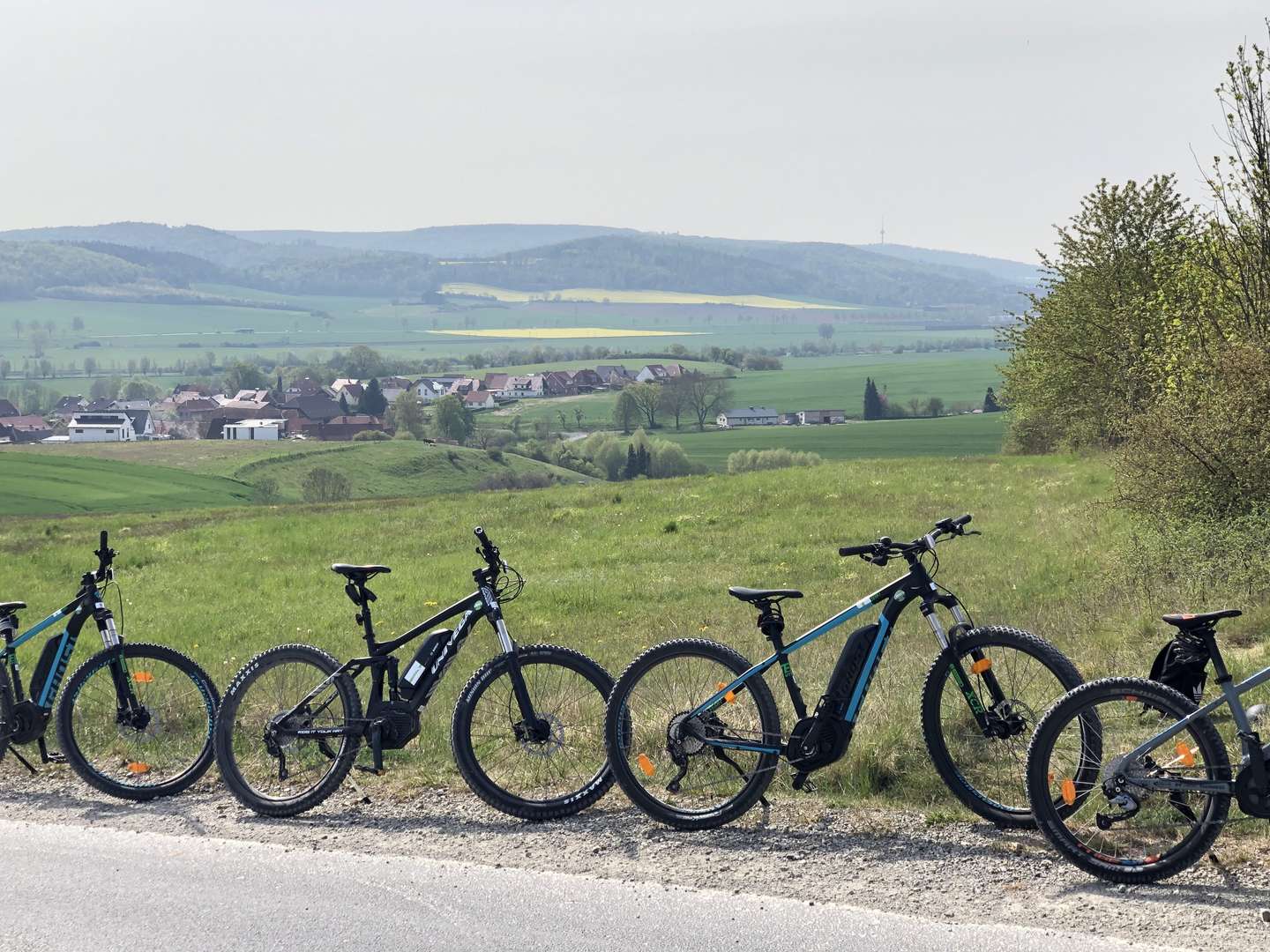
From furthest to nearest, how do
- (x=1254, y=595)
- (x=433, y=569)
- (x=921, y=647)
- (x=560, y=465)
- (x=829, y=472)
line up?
1. (x=560, y=465)
2. (x=829, y=472)
3. (x=433, y=569)
4. (x=1254, y=595)
5. (x=921, y=647)

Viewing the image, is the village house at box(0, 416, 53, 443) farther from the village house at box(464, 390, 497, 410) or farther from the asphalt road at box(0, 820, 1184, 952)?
the asphalt road at box(0, 820, 1184, 952)

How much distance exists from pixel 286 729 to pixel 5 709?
86.2 inches

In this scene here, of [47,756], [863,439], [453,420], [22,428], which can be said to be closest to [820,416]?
[863,439]

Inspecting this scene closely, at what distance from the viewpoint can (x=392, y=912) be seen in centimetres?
575

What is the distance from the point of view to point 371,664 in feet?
24.8

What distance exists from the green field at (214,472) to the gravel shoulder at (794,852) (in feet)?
216

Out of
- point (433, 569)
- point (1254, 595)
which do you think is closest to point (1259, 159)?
point (1254, 595)

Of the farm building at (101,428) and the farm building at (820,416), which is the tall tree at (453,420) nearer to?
the farm building at (820,416)

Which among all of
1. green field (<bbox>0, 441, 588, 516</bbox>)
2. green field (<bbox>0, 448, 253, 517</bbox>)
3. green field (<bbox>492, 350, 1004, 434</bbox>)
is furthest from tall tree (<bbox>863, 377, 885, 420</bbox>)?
green field (<bbox>0, 448, 253, 517</bbox>)

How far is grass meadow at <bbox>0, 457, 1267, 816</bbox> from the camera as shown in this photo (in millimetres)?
11530

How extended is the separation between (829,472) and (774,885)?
117 feet

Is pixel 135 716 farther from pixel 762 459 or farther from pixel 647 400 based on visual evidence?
pixel 647 400

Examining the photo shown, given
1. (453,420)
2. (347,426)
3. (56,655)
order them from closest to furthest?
(56,655) < (453,420) < (347,426)

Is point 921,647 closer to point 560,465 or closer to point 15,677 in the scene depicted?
point 15,677
